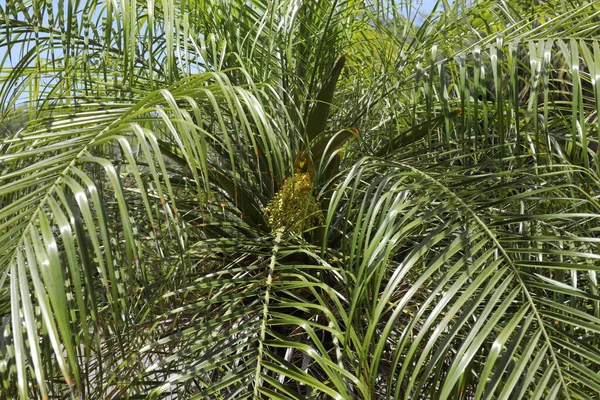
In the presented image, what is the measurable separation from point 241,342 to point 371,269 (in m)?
0.27

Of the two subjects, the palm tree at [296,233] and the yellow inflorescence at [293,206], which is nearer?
the palm tree at [296,233]

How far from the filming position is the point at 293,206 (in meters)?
1.36

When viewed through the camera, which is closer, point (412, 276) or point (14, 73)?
point (412, 276)

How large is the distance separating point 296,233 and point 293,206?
0.08 meters

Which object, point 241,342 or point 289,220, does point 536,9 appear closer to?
point 289,220

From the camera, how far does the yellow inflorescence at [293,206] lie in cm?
135

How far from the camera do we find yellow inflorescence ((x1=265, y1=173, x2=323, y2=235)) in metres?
1.35

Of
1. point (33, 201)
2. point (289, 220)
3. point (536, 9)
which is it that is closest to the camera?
point (33, 201)

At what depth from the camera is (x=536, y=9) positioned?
186 centimetres

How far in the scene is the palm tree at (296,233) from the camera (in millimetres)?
905

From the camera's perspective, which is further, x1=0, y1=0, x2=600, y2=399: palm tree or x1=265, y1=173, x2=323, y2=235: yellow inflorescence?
x1=265, y1=173, x2=323, y2=235: yellow inflorescence

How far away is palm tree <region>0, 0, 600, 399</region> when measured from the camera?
0.90 metres

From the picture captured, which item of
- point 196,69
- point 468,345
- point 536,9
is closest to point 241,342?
point 468,345

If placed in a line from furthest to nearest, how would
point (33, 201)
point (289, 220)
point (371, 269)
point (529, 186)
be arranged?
point (289, 220)
point (529, 186)
point (371, 269)
point (33, 201)
